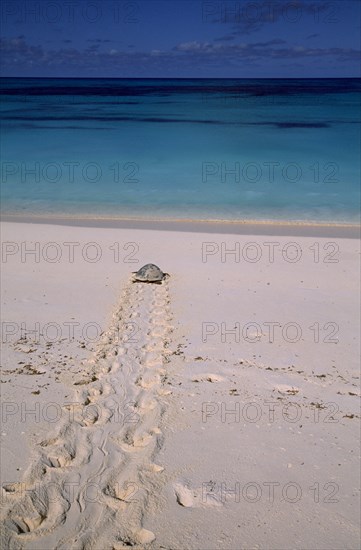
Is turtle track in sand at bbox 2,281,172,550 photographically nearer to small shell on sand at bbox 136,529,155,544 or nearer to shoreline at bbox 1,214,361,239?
small shell on sand at bbox 136,529,155,544

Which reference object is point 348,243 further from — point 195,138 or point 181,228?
point 195,138

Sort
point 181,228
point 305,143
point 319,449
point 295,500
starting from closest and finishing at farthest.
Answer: point 295,500, point 319,449, point 181,228, point 305,143

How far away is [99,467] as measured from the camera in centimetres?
310

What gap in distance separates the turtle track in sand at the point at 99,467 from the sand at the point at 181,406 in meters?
0.01

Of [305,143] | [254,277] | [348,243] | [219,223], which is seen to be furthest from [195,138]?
[254,277]

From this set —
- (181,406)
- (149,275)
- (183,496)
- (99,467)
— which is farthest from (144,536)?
(149,275)

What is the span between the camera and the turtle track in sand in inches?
103

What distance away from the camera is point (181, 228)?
9.56 meters

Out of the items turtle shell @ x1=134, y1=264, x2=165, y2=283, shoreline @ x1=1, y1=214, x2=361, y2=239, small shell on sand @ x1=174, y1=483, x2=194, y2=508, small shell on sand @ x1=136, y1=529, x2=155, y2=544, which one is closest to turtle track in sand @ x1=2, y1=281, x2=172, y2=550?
small shell on sand @ x1=136, y1=529, x2=155, y2=544

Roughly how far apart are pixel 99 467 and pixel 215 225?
7428mm

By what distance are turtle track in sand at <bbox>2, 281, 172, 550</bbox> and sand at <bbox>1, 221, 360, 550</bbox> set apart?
0.03 feet

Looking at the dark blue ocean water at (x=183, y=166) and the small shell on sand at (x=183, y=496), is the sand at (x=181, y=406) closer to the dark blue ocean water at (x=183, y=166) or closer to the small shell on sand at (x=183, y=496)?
the small shell on sand at (x=183, y=496)

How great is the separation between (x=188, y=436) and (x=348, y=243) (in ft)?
19.1

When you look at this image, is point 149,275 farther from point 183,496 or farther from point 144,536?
point 144,536
